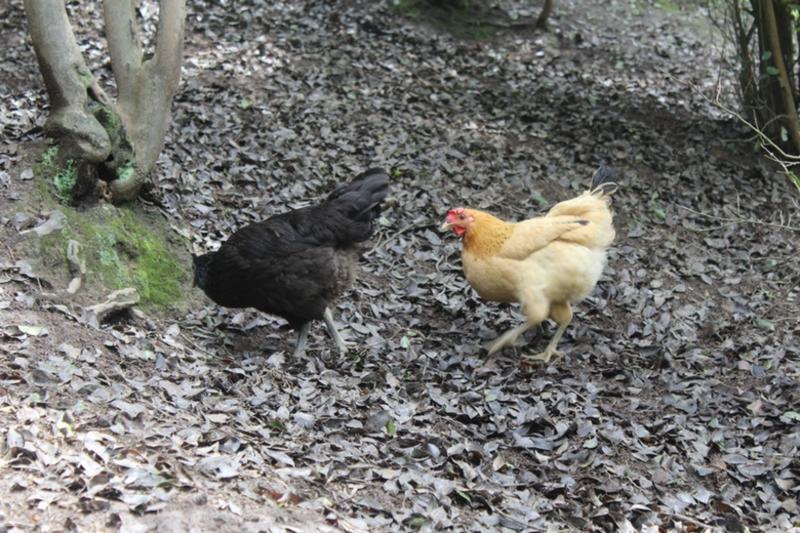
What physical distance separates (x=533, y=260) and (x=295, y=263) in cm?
181

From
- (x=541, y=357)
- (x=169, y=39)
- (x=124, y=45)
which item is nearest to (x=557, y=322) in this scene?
(x=541, y=357)

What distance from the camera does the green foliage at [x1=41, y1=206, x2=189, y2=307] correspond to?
640cm

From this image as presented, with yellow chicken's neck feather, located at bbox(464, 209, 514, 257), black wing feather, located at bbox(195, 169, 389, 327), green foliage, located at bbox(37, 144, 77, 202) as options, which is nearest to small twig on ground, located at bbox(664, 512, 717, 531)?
yellow chicken's neck feather, located at bbox(464, 209, 514, 257)

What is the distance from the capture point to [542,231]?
669cm

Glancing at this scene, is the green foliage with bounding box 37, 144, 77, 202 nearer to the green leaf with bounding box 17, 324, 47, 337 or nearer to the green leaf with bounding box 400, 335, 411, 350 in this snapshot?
the green leaf with bounding box 17, 324, 47, 337

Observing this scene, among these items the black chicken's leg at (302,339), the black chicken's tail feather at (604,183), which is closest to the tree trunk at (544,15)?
the black chicken's tail feather at (604,183)

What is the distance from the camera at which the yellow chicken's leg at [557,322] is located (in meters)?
6.84

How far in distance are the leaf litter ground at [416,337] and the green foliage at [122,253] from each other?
0.31 m

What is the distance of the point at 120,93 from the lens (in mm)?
7020

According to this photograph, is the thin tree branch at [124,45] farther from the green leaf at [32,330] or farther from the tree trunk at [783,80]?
the tree trunk at [783,80]

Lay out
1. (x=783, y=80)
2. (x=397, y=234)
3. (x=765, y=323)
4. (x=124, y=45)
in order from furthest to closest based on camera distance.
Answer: (x=783, y=80)
(x=397, y=234)
(x=765, y=323)
(x=124, y=45)

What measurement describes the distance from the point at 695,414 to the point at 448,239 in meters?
3.18

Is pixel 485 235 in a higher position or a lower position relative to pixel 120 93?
lower

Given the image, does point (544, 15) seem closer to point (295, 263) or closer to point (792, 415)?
point (295, 263)
